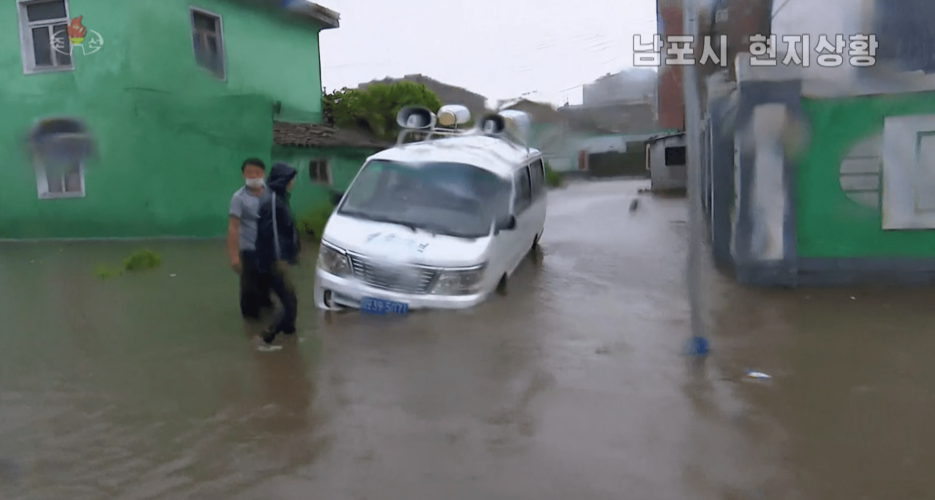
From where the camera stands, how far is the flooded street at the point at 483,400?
3.84 m

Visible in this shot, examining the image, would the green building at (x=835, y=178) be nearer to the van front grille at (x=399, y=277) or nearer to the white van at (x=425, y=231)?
the white van at (x=425, y=231)

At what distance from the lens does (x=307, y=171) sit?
625 inches

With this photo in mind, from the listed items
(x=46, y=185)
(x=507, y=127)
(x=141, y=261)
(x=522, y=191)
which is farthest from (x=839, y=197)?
(x=46, y=185)

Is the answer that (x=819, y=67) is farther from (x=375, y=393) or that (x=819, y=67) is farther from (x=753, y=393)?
(x=375, y=393)

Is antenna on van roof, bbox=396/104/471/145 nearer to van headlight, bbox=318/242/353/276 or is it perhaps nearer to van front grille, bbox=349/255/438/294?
van headlight, bbox=318/242/353/276

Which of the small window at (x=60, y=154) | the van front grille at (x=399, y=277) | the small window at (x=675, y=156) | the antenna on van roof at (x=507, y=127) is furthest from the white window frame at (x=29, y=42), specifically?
the small window at (x=675, y=156)

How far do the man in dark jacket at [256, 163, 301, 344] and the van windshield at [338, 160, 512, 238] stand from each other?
1348 mm

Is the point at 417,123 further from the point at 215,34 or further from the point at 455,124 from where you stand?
the point at 215,34

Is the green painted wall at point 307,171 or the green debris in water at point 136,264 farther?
the green painted wall at point 307,171

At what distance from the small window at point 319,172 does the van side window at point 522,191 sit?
7636mm

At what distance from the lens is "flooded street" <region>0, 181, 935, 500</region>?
12.6 feet

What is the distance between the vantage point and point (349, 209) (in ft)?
Answer: 25.1

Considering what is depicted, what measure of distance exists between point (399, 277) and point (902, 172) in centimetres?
561

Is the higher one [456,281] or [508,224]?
[508,224]
